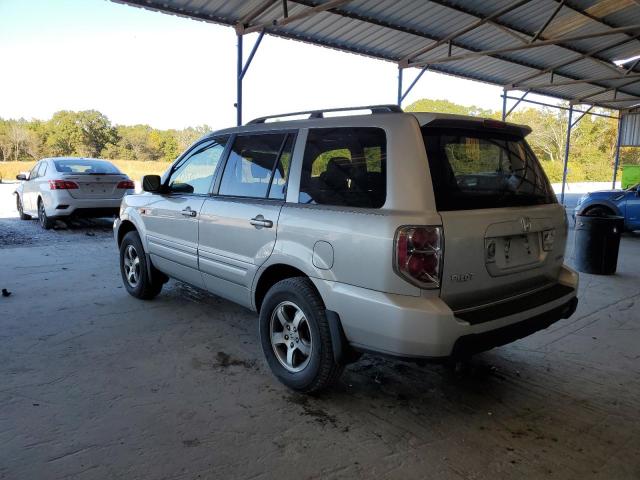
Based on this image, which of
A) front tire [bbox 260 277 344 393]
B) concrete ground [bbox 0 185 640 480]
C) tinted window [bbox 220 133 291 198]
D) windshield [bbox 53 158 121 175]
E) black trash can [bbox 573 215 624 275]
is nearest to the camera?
concrete ground [bbox 0 185 640 480]

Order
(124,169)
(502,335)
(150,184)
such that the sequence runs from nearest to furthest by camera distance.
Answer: (502,335) < (150,184) < (124,169)

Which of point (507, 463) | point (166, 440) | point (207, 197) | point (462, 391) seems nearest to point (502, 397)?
point (462, 391)

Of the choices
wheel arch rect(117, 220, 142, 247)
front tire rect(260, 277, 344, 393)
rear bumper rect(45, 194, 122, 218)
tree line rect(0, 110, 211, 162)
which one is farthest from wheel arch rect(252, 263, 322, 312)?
tree line rect(0, 110, 211, 162)

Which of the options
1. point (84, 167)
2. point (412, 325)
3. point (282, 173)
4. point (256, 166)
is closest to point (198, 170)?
point (256, 166)

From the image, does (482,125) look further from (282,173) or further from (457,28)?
(457,28)

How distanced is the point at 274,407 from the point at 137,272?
2876mm

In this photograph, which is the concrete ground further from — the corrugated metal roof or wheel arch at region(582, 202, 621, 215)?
the corrugated metal roof

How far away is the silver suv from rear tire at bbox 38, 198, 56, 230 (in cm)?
788

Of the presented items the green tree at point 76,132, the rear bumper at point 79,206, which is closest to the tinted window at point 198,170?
the rear bumper at point 79,206

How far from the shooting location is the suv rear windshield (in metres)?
2.70

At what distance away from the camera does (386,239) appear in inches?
99.6

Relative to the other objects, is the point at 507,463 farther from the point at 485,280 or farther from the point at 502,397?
the point at 485,280

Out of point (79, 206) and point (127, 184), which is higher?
point (127, 184)

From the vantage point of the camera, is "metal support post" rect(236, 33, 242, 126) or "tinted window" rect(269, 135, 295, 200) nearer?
"tinted window" rect(269, 135, 295, 200)
